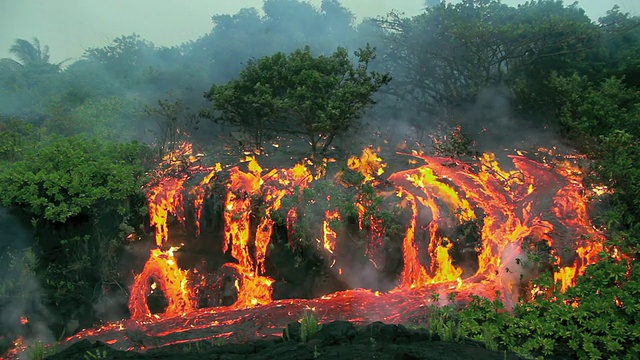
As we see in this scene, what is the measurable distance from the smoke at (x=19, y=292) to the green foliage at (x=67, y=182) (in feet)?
2.01

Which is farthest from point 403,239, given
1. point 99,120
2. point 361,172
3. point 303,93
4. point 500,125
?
point 99,120

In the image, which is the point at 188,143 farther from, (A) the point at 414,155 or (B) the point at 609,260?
(B) the point at 609,260

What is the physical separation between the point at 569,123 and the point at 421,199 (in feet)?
13.0

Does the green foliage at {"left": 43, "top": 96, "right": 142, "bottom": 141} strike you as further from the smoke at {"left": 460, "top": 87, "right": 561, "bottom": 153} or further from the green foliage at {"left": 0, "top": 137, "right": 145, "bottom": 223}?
the smoke at {"left": 460, "top": 87, "right": 561, "bottom": 153}

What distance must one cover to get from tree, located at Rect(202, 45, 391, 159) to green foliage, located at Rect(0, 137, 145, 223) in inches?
123

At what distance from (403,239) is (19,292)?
8121 millimetres

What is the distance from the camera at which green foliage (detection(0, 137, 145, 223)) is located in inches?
407

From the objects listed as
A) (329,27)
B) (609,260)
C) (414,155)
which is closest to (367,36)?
(329,27)

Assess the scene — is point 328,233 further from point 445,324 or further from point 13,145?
point 13,145

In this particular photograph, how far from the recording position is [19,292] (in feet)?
34.0

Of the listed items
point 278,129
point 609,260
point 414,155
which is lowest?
point 609,260

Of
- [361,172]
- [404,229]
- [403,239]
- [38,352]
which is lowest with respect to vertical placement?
[38,352]

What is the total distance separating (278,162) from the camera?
43.2ft

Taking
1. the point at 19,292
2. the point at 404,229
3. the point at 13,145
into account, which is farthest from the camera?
the point at 13,145
